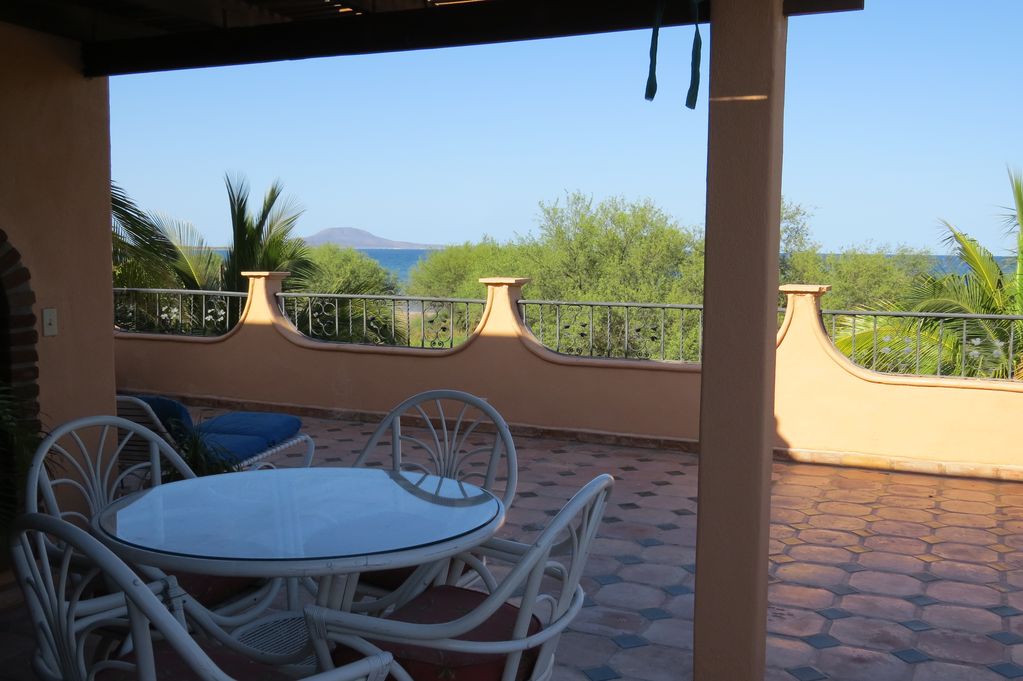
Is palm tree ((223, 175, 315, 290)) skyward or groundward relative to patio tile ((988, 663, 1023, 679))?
skyward

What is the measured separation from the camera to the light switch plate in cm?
381

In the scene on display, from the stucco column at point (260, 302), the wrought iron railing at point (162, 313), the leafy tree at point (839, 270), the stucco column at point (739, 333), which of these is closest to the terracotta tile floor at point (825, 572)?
the stucco column at point (739, 333)

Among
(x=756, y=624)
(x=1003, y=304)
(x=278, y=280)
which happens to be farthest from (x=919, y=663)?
(x=1003, y=304)

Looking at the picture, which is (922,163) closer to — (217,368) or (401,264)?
(217,368)

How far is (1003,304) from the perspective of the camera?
9.26 m

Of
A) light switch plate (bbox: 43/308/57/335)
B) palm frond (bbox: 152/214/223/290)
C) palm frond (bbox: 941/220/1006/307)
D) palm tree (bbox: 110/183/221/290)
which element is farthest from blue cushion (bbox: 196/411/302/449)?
palm frond (bbox: 152/214/223/290)

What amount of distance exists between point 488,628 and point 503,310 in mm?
5055

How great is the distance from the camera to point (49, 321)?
3828 millimetres

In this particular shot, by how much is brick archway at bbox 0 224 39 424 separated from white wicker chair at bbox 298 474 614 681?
87.6 inches

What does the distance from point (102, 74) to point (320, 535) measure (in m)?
2.69

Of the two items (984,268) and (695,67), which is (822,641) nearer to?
(695,67)

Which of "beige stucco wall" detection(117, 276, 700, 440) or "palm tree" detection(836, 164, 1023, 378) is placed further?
"palm tree" detection(836, 164, 1023, 378)

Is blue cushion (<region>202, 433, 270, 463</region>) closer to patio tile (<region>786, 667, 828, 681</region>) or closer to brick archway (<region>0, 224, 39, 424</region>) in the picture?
brick archway (<region>0, 224, 39, 424</region>)

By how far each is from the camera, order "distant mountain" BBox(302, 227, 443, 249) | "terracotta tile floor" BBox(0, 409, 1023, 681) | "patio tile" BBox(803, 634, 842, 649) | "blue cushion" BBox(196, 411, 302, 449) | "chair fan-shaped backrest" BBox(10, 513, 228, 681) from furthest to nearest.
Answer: "distant mountain" BBox(302, 227, 443, 249) → "blue cushion" BBox(196, 411, 302, 449) → "patio tile" BBox(803, 634, 842, 649) → "terracotta tile floor" BBox(0, 409, 1023, 681) → "chair fan-shaped backrest" BBox(10, 513, 228, 681)
